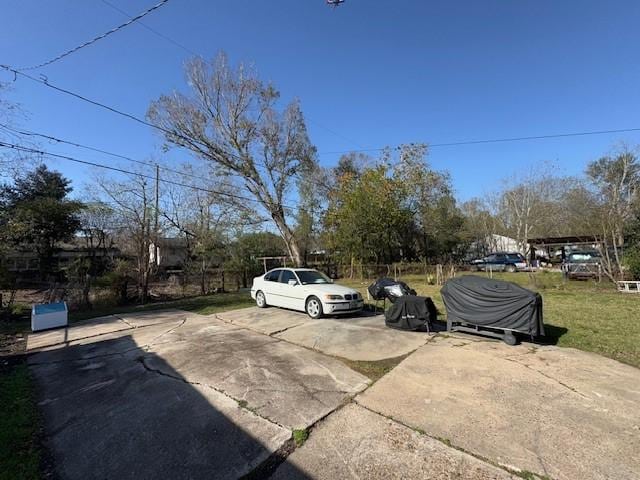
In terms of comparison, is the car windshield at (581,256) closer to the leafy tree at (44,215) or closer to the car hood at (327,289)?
the car hood at (327,289)

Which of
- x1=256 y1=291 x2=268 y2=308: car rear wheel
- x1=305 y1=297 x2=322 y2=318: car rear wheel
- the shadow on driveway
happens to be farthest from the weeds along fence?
the shadow on driveway

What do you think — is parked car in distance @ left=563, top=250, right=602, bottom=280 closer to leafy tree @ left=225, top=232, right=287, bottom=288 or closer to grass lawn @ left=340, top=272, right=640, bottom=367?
grass lawn @ left=340, top=272, right=640, bottom=367

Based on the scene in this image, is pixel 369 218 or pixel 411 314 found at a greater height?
pixel 369 218

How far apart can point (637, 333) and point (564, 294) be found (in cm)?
580

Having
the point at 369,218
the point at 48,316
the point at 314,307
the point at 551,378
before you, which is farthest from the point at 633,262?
the point at 48,316

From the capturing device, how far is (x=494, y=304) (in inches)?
244

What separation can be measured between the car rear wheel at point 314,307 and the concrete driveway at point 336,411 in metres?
2.05

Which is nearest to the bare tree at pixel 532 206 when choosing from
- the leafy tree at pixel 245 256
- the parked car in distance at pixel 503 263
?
the parked car in distance at pixel 503 263

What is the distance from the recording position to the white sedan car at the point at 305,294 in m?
8.38

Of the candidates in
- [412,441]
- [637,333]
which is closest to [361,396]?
[412,441]

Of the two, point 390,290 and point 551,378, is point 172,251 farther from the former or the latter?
point 551,378

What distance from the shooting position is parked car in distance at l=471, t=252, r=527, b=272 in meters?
24.2

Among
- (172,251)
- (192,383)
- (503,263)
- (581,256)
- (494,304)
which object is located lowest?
(192,383)

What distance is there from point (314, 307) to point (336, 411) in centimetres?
498
